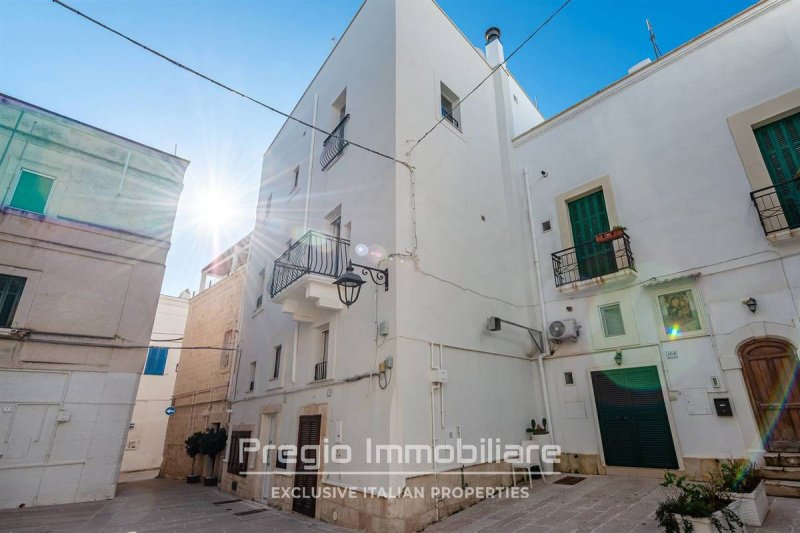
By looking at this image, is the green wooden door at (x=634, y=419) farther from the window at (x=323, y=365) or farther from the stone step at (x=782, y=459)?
the window at (x=323, y=365)

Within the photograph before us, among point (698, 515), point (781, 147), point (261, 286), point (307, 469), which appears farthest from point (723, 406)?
point (261, 286)

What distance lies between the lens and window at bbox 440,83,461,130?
32.8ft

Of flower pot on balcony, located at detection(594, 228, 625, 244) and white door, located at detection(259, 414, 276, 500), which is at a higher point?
flower pot on balcony, located at detection(594, 228, 625, 244)

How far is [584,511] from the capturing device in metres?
5.76

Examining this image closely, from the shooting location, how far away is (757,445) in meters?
6.36

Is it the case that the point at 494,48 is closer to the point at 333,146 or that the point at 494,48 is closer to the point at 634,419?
the point at 333,146

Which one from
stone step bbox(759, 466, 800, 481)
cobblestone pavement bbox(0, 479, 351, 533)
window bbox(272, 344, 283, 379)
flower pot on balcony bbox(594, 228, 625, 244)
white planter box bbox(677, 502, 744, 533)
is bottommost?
cobblestone pavement bbox(0, 479, 351, 533)

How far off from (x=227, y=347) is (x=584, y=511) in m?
13.6

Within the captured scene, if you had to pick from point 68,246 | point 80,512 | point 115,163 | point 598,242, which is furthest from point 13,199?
point 598,242

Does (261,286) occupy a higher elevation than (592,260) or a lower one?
higher

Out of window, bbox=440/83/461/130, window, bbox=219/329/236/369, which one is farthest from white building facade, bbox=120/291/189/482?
window, bbox=440/83/461/130

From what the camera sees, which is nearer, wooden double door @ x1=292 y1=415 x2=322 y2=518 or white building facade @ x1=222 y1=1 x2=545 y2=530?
white building facade @ x1=222 y1=1 x2=545 y2=530

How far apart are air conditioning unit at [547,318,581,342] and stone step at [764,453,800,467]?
11.8 ft

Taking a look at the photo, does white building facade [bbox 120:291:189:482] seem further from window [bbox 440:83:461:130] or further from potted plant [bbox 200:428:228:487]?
window [bbox 440:83:461:130]
